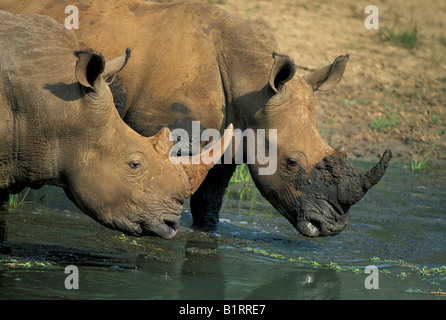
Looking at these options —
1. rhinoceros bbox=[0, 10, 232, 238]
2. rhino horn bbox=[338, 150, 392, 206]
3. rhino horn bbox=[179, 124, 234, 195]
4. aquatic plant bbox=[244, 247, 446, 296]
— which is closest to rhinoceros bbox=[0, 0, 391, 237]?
Result: rhino horn bbox=[338, 150, 392, 206]

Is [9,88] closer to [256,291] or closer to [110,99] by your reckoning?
[110,99]

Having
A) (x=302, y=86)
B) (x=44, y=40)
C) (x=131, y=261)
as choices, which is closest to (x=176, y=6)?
(x=302, y=86)

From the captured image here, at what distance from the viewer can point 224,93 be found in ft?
23.3

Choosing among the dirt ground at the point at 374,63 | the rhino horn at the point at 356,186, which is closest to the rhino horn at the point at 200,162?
the rhino horn at the point at 356,186

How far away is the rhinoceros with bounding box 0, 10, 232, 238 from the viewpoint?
18.1 ft

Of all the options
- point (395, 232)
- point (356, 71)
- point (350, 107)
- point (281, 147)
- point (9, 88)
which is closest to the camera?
point (9, 88)

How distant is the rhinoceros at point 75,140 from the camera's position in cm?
550

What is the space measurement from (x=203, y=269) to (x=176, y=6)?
2.36 metres

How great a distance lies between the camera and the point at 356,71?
13.9 meters

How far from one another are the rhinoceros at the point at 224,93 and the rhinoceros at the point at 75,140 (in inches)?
37.1

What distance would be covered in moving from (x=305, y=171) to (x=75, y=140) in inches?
84.2

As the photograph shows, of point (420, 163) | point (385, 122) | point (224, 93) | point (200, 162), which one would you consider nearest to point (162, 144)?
point (200, 162)

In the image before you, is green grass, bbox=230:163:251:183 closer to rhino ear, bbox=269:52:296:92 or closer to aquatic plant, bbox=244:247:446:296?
aquatic plant, bbox=244:247:446:296

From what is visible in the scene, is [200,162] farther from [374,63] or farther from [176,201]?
[374,63]
